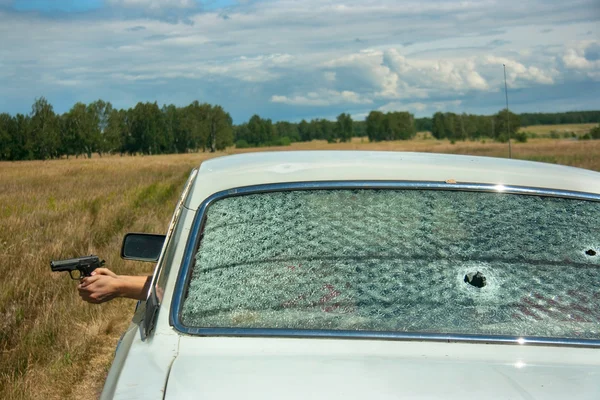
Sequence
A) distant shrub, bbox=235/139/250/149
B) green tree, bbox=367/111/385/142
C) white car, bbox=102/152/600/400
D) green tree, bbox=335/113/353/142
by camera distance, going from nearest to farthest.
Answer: white car, bbox=102/152/600/400, distant shrub, bbox=235/139/250/149, green tree, bbox=367/111/385/142, green tree, bbox=335/113/353/142

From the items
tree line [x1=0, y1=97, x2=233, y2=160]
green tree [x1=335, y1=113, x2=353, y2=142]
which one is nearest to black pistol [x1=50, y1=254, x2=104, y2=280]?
tree line [x1=0, y1=97, x2=233, y2=160]

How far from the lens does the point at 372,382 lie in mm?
1670

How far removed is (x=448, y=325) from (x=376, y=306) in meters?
0.21

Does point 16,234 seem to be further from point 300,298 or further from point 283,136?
point 283,136

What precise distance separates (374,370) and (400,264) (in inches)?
19.6

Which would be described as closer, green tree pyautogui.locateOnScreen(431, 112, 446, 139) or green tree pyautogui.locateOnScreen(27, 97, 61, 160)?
green tree pyautogui.locateOnScreen(27, 97, 61, 160)

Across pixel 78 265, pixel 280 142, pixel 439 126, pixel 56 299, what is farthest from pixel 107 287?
pixel 280 142

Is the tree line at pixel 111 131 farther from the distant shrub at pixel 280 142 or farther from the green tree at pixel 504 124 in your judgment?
the distant shrub at pixel 280 142

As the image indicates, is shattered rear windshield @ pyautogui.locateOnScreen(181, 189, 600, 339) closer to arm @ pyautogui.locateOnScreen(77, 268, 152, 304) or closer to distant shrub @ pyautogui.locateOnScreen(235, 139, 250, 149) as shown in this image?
arm @ pyautogui.locateOnScreen(77, 268, 152, 304)

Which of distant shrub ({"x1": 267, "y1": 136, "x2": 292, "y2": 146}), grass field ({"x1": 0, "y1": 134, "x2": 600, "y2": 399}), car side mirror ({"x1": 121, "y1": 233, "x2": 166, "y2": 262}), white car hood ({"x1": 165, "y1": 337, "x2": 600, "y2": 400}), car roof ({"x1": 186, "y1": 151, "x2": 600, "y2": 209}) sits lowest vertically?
distant shrub ({"x1": 267, "y1": 136, "x2": 292, "y2": 146})

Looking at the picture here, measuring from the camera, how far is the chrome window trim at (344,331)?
198 centimetres

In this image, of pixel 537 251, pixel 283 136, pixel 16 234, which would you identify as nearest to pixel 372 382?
pixel 537 251

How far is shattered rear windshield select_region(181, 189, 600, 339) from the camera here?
81.7 inches

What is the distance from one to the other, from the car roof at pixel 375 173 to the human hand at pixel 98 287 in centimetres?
69
